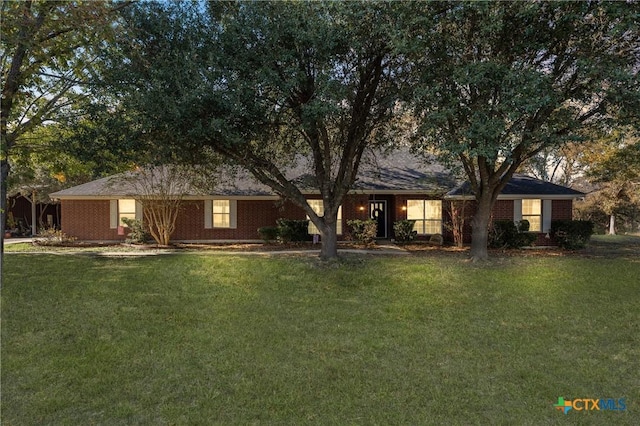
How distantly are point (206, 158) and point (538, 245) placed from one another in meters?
13.6

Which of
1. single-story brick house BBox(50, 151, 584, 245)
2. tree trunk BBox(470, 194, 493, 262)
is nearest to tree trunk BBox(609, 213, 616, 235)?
single-story brick house BBox(50, 151, 584, 245)

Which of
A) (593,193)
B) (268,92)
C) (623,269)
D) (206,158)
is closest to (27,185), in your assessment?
(206,158)

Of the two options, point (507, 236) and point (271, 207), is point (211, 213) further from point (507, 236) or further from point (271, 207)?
point (507, 236)

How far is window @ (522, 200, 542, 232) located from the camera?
16625 millimetres

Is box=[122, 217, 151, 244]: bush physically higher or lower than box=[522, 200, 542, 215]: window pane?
lower

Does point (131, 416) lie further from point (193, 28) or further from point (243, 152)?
point (193, 28)

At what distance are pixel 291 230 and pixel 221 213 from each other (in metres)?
3.48

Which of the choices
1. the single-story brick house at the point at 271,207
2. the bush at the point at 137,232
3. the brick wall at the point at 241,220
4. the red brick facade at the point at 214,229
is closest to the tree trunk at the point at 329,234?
the single-story brick house at the point at 271,207

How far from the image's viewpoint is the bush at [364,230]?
15836mm

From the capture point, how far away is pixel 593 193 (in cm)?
2703

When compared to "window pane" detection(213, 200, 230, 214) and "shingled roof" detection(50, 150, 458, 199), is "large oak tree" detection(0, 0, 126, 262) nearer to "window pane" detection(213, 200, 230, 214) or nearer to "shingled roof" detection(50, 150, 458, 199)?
"shingled roof" detection(50, 150, 458, 199)

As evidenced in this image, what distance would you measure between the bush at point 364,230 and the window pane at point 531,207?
6.32 meters

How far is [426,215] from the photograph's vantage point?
17547mm

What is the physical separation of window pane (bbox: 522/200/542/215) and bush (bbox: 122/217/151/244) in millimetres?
15527
